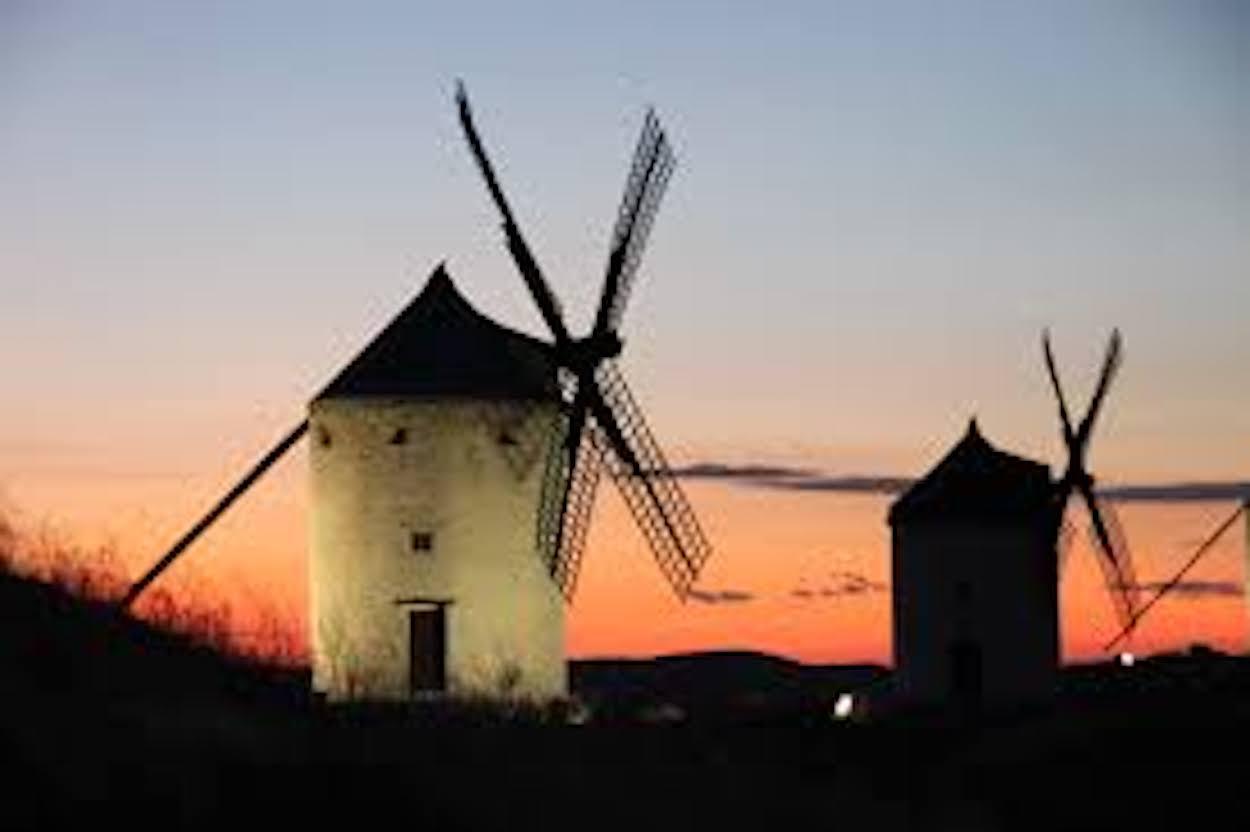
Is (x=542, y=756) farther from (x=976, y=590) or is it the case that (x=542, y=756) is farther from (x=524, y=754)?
(x=976, y=590)

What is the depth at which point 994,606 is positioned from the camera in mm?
54625

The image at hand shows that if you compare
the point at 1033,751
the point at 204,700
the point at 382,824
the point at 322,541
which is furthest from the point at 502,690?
the point at 382,824

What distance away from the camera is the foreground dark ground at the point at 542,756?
24250 millimetres

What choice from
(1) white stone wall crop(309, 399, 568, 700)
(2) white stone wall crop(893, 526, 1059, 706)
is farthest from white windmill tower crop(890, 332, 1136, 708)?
(1) white stone wall crop(309, 399, 568, 700)

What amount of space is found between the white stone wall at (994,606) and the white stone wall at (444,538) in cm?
1066

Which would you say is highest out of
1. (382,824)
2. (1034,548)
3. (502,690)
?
(1034,548)

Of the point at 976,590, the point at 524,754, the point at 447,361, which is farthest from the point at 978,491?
the point at 524,754

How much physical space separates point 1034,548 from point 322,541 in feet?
48.1

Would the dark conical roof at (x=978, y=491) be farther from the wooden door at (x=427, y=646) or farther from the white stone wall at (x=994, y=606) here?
the wooden door at (x=427, y=646)

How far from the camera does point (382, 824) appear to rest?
25250 mm

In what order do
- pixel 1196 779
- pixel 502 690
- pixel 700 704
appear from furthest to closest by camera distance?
pixel 700 704 < pixel 502 690 < pixel 1196 779

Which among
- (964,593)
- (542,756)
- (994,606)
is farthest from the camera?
(964,593)

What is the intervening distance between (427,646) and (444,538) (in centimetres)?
174

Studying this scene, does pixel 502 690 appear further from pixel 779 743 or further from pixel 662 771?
pixel 662 771
